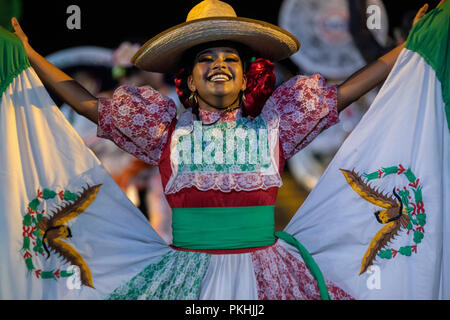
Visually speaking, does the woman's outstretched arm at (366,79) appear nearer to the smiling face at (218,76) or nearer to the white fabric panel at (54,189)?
the smiling face at (218,76)

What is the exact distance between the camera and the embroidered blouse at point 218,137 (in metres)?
1.91

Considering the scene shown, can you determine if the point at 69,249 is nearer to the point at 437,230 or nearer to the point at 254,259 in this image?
the point at 254,259

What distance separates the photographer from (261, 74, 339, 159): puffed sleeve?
1.96 m

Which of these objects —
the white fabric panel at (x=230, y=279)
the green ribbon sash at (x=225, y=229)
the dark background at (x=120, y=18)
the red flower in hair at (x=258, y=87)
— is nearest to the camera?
the white fabric panel at (x=230, y=279)

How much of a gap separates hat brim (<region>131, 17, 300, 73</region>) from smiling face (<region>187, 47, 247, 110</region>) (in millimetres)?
57

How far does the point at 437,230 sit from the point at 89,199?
1.33 m

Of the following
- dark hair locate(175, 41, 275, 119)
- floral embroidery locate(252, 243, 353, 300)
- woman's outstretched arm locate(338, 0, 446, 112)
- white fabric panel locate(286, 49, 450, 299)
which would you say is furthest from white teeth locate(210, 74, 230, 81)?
floral embroidery locate(252, 243, 353, 300)

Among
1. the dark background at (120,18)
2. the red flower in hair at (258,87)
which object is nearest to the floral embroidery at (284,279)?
the red flower in hair at (258,87)

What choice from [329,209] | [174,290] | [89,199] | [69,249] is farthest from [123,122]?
[329,209]

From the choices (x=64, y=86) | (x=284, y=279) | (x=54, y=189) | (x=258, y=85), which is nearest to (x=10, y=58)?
(x=64, y=86)

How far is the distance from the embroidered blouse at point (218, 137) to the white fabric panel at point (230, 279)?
0.66 ft

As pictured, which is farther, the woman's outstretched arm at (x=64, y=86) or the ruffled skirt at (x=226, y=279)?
the woman's outstretched arm at (x=64, y=86)

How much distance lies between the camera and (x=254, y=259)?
186 centimetres

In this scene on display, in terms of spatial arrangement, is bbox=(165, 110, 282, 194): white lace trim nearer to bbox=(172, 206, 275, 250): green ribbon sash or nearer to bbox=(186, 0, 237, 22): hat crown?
bbox=(172, 206, 275, 250): green ribbon sash
